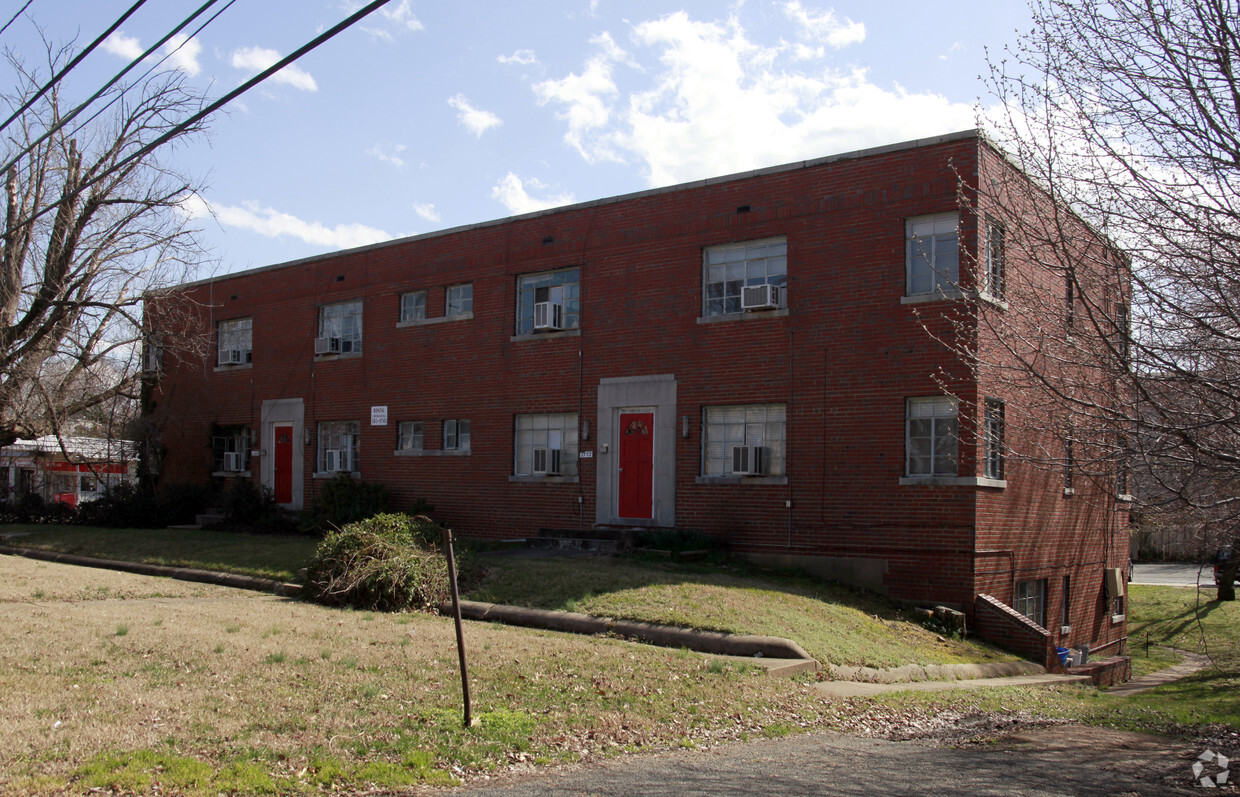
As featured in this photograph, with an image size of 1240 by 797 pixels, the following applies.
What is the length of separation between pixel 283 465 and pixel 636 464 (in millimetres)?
10835

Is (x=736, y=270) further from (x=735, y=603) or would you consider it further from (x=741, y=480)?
(x=735, y=603)

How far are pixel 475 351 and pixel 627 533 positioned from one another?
5933 millimetres

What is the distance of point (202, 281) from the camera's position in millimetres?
28656

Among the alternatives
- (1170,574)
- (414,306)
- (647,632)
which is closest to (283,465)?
(414,306)

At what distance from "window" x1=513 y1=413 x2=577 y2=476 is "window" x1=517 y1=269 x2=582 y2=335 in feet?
6.18

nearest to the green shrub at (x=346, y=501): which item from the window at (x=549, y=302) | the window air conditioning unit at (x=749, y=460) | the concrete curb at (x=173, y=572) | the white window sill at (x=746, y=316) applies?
the concrete curb at (x=173, y=572)

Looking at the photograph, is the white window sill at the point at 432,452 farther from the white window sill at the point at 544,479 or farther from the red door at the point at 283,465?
the red door at the point at 283,465

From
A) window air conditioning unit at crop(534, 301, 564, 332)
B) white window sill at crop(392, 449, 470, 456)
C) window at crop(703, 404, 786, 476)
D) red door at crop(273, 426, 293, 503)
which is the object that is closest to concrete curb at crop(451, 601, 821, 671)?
window at crop(703, 404, 786, 476)

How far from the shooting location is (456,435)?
75.6 feet

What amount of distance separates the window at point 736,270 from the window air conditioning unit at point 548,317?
11.2 feet

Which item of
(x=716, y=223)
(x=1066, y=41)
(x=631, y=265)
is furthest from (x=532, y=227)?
(x=1066, y=41)

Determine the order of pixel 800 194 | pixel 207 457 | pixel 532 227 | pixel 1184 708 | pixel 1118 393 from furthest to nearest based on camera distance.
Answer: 1. pixel 207 457
2. pixel 532 227
3. pixel 800 194
4. pixel 1184 708
5. pixel 1118 393

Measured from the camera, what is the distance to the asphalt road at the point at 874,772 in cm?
681

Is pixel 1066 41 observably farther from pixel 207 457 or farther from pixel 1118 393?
pixel 207 457
